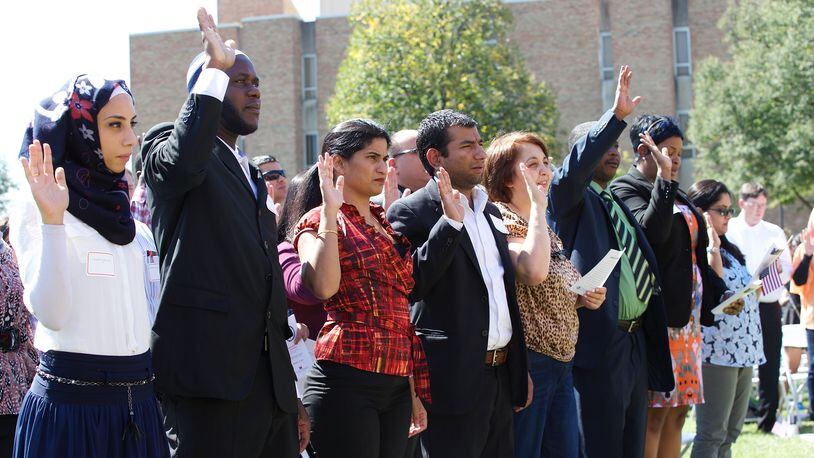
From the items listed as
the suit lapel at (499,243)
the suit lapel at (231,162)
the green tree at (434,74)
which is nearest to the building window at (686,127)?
the green tree at (434,74)

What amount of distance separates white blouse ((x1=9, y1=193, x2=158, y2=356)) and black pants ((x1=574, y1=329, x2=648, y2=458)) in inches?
111

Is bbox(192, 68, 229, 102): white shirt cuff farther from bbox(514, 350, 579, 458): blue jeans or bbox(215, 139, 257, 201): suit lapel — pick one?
bbox(514, 350, 579, 458): blue jeans

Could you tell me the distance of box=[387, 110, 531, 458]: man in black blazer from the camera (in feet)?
14.9

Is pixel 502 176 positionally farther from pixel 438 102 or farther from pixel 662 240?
pixel 438 102

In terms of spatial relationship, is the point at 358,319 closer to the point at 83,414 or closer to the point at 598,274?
the point at 83,414

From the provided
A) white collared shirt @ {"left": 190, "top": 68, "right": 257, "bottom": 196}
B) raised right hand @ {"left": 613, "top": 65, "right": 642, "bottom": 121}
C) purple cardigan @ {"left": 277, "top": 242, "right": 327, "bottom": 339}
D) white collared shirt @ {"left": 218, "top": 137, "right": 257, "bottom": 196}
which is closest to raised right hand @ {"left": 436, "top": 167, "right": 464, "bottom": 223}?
purple cardigan @ {"left": 277, "top": 242, "right": 327, "bottom": 339}

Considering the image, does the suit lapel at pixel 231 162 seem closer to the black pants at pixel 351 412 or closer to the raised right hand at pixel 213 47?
the raised right hand at pixel 213 47

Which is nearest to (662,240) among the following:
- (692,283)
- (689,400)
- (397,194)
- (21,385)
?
(692,283)

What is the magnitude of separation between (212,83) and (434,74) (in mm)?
25160

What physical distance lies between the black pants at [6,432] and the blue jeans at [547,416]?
8.41 feet

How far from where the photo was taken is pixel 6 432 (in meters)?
5.12

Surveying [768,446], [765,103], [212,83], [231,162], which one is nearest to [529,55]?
[765,103]

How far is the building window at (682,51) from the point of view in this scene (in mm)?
38219

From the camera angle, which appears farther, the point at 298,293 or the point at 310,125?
the point at 310,125
